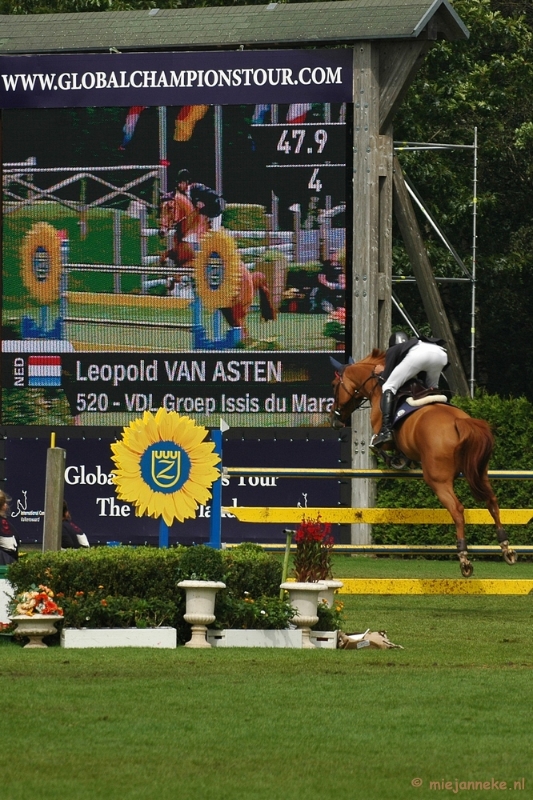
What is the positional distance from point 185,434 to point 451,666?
3213 mm

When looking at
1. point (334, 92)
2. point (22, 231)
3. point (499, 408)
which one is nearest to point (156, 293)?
point (22, 231)

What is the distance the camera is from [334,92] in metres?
21.0

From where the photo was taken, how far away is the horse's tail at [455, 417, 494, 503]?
15469 mm

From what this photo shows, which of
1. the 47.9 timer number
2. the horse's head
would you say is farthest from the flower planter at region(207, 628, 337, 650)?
the 47.9 timer number

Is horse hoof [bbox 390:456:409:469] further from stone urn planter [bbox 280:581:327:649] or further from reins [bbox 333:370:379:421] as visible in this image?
stone urn planter [bbox 280:581:327:649]

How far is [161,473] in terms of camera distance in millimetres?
13070

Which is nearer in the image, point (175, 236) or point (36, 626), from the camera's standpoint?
point (36, 626)

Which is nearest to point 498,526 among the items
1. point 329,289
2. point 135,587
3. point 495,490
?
point 135,587

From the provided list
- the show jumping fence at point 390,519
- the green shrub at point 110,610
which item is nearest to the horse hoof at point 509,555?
the show jumping fence at point 390,519

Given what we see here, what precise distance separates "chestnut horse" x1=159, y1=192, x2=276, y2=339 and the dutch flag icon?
2029mm

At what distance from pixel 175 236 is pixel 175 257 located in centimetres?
28

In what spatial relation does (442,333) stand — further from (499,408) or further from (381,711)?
(381,711)

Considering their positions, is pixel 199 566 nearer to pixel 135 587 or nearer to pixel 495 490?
pixel 135 587

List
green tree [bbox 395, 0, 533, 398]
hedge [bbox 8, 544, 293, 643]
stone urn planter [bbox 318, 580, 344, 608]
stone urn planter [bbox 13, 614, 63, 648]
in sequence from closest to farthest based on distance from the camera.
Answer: stone urn planter [bbox 13, 614, 63, 648], hedge [bbox 8, 544, 293, 643], stone urn planter [bbox 318, 580, 344, 608], green tree [bbox 395, 0, 533, 398]
